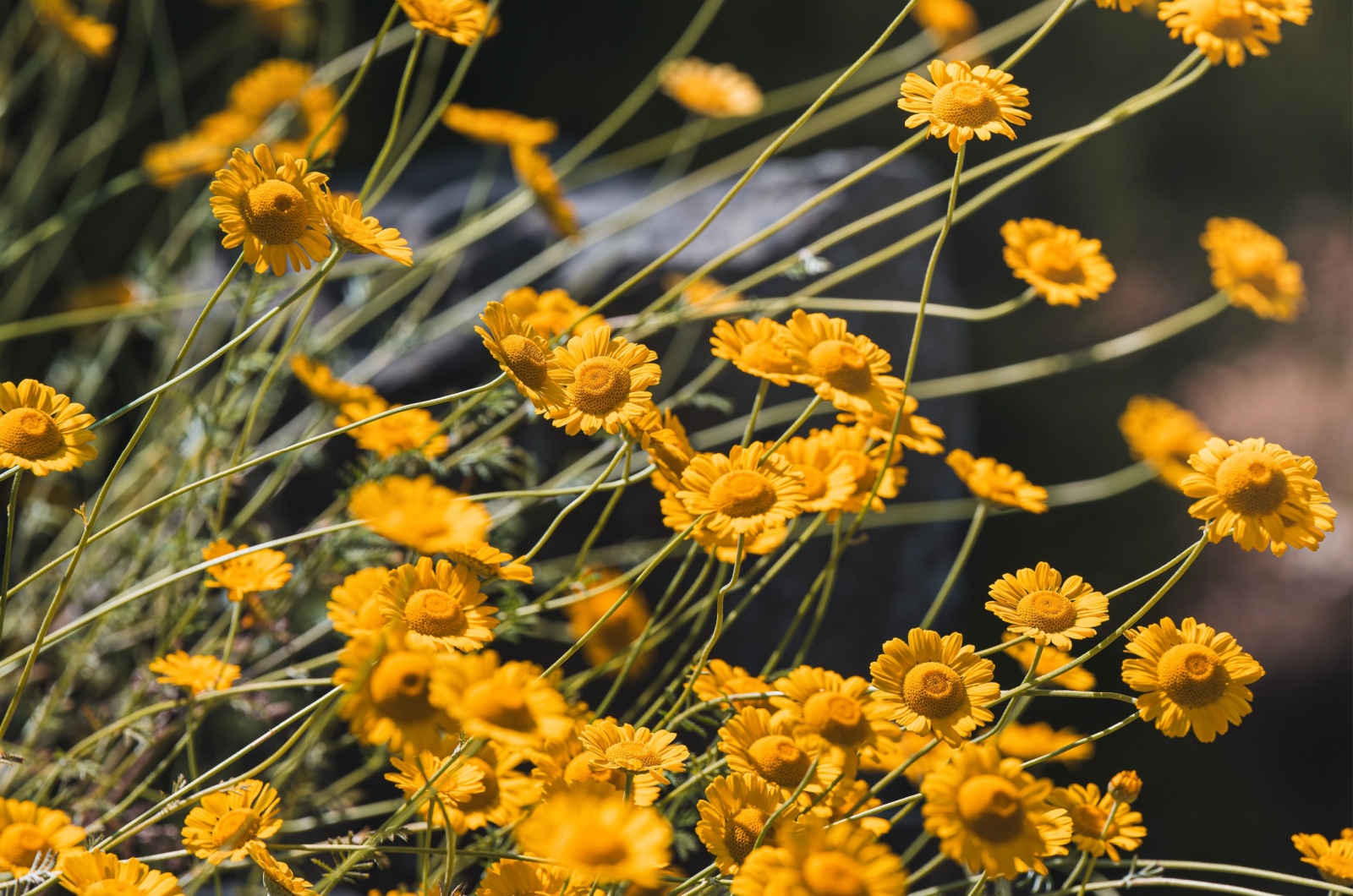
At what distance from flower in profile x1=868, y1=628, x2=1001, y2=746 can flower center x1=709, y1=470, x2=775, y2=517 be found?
0.13 m

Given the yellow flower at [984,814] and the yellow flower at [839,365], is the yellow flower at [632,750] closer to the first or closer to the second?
the yellow flower at [984,814]

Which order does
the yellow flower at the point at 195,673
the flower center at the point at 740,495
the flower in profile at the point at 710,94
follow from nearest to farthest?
the flower center at the point at 740,495, the yellow flower at the point at 195,673, the flower in profile at the point at 710,94

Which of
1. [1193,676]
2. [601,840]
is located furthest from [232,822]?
[1193,676]

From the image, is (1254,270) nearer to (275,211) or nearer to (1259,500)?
(1259,500)

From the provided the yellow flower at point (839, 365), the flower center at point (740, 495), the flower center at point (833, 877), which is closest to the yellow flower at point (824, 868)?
the flower center at point (833, 877)

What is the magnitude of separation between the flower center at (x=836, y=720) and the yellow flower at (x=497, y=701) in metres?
0.20

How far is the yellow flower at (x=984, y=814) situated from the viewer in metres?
0.60

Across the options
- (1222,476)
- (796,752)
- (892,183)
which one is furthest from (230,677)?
(892,183)

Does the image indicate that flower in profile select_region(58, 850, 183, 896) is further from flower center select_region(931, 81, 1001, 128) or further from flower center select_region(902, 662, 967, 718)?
flower center select_region(931, 81, 1001, 128)

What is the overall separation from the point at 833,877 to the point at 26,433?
597mm

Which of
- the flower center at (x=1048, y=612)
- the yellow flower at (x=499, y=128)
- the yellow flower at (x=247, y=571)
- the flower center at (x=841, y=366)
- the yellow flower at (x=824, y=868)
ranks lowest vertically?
the yellow flower at (x=247, y=571)

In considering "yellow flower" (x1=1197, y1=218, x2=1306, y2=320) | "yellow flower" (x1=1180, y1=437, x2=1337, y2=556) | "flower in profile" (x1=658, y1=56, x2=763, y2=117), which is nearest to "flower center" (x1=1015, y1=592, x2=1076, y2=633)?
"yellow flower" (x1=1180, y1=437, x2=1337, y2=556)

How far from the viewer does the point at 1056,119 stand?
335 centimetres

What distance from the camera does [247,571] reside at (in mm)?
902
